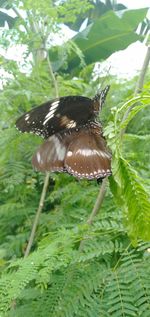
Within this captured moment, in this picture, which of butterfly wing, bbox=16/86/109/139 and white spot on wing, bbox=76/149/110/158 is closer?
white spot on wing, bbox=76/149/110/158

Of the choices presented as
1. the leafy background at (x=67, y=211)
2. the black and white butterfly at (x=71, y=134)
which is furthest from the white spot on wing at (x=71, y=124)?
the leafy background at (x=67, y=211)

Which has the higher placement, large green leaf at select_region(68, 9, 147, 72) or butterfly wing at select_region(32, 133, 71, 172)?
butterfly wing at select_region(32, 133, 71, 172)

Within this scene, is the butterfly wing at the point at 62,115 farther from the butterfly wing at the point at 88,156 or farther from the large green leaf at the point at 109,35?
the large green leaf at the point at 109,35

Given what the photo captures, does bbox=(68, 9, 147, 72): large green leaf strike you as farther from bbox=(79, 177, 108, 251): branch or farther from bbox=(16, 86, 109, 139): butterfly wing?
bbox=(79, 177, 108, 251): branch

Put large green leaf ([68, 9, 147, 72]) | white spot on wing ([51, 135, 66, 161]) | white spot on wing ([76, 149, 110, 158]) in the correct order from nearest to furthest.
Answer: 1. white spot on wing ([76, 149, 110, 158])
2. white spot on wing ([51, 135, 66, 161])
3. large green leaf ([68, 9, 147, 72])

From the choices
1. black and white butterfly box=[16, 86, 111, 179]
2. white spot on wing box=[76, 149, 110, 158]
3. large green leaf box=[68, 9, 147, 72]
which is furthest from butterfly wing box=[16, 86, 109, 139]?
large green leaf box=[68, 9, 147, 72]

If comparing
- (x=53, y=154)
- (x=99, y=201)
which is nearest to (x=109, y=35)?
Answer: (x=53, y=154)

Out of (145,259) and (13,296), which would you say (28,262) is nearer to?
(13,296)

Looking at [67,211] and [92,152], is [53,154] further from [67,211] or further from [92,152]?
[67,211]

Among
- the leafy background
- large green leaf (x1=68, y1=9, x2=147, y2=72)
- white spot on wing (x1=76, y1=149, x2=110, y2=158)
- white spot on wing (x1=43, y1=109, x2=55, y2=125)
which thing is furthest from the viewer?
large green leaf (x1=68, y1=9, x2=147, y2=72)
